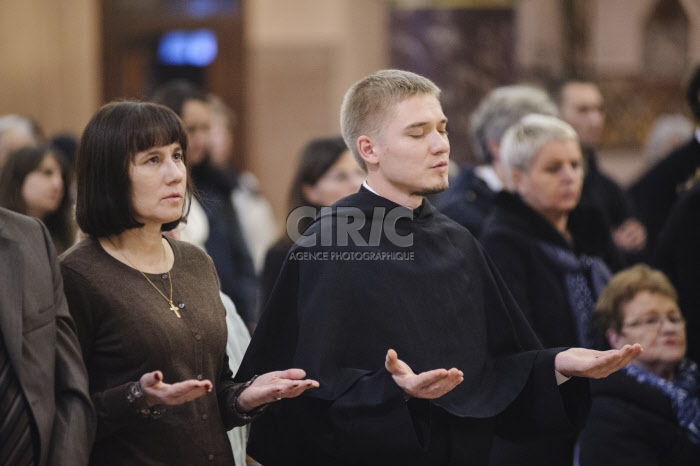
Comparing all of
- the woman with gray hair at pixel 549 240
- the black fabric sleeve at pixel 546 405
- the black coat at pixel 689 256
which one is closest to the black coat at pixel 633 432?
the woman with gray hair at pixel 549 240

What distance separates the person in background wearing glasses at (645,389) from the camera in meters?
4.00

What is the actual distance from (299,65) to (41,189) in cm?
498

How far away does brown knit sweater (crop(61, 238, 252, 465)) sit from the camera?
284 centimetres

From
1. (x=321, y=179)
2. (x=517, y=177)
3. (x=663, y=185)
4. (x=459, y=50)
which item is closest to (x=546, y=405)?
(x=517, y=177)

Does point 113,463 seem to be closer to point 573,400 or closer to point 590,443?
point 573,400

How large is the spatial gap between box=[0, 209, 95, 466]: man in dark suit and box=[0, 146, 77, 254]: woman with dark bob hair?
1638 mm

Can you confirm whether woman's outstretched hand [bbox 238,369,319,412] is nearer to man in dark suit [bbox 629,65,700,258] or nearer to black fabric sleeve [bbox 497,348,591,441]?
black fabric sleeve [bbox 497,348,591,441]

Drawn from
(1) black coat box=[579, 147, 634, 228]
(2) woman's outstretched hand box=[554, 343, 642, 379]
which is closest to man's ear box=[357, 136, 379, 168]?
(2) woman's outstretched hand box=[554, 343, 642, 379]

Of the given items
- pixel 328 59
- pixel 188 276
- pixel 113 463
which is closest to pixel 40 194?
pixel 188 276

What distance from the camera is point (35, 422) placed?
8.45 ft

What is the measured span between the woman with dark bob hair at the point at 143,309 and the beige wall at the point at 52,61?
6796mm

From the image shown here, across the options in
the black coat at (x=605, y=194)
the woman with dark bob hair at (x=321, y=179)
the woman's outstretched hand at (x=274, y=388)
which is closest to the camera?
the woman's outstretched hand at (x=274, y=388)

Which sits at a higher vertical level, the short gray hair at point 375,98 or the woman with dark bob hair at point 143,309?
the short gray hair at point 375,98

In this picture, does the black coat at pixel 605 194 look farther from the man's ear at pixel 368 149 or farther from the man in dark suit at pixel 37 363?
the man in dark suit at pixel 37 363
